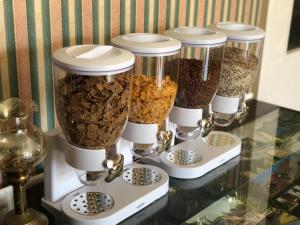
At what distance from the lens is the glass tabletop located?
88 centimetres

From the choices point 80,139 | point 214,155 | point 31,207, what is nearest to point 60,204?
point 31,207

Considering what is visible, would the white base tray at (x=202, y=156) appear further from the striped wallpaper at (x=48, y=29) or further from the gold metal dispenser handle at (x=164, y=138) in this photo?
the striped wallpaper at (x=48, y=29)

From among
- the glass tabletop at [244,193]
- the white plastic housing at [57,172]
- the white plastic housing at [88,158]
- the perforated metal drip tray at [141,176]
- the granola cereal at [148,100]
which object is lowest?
the glass tabletop at [244,193]

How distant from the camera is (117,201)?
866 millimetres

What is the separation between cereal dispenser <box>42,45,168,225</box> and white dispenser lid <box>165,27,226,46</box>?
197mm

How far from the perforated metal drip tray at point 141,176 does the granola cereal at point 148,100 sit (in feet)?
0.52

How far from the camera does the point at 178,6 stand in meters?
1.21

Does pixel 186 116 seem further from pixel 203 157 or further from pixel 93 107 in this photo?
pixel 93 107

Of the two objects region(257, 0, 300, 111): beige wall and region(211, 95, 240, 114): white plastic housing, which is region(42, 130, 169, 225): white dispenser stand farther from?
region(257, 0, 300, 111): beige wall

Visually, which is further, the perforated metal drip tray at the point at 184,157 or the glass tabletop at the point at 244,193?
the perforated metal drip tray at the point at 184,157

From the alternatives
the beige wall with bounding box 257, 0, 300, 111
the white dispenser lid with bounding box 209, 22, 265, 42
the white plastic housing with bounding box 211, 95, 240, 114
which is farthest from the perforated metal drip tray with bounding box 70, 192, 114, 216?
the beige wall with bounding box 257, 0, 300, 111

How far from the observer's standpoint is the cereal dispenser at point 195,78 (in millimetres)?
931

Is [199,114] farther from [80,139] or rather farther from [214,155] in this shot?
[80,139]

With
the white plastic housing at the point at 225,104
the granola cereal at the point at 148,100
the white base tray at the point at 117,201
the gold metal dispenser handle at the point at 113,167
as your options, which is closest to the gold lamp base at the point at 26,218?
the white base tray at the point at 117,201
